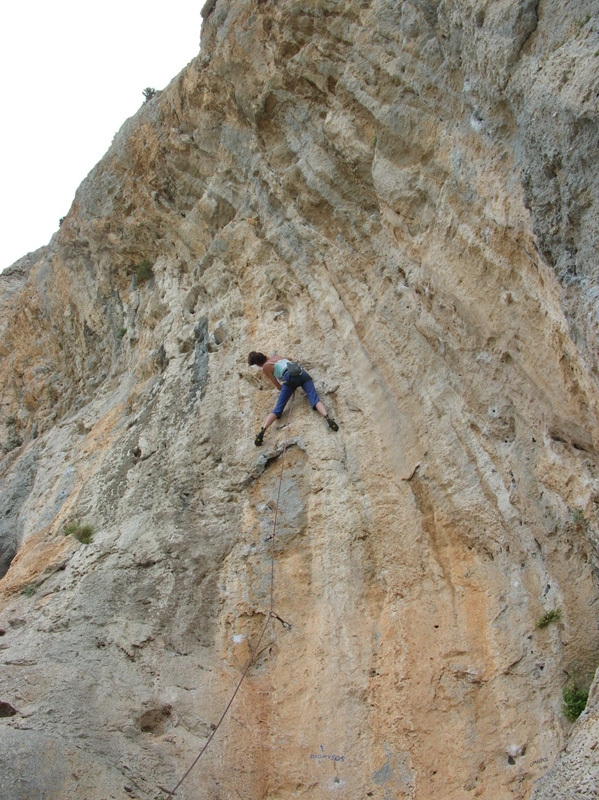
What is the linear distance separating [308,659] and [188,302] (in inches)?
243

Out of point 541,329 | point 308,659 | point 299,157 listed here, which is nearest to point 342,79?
point 299,157

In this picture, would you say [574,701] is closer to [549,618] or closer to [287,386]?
[549,618]

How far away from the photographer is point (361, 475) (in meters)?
6.60

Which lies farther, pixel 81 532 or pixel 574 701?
pixel 81 532

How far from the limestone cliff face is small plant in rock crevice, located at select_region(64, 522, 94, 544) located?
0.10 meters

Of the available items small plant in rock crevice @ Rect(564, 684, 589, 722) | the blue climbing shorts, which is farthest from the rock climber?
small plant in rock crevice @ Rect(564, 684, 589, 722)

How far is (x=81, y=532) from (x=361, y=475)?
3054mm

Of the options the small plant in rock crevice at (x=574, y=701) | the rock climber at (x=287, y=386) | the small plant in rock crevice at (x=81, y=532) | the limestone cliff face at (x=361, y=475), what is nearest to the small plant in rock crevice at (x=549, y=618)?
the limestone cliff face at (x=361, y=475)

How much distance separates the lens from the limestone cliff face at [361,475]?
4.72m

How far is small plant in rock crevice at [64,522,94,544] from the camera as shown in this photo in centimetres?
720

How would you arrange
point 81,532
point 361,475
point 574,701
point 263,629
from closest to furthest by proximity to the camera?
point 574,701
point 263,629
point 361,475
point 81,532

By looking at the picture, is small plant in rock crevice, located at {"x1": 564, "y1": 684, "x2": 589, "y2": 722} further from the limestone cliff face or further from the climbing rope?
the climbing rope

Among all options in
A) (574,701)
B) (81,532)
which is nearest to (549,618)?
(574,701)

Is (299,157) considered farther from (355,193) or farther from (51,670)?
(51,670)
